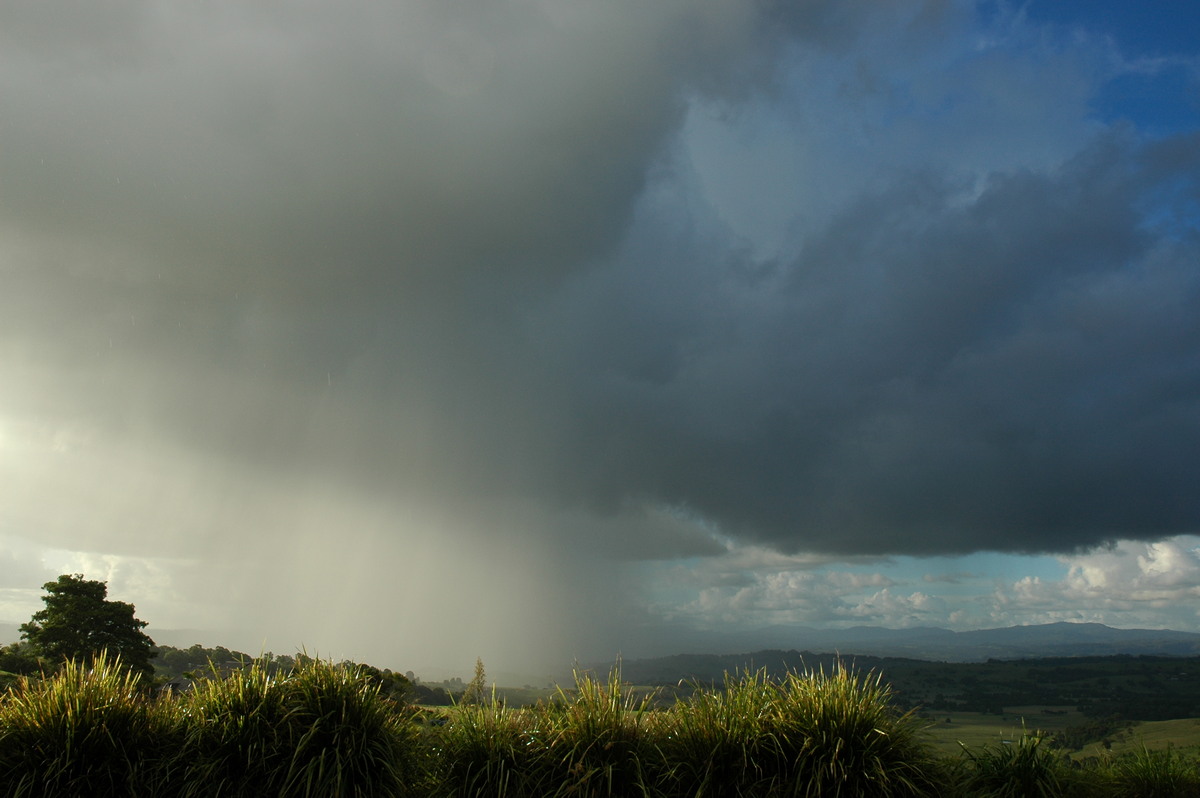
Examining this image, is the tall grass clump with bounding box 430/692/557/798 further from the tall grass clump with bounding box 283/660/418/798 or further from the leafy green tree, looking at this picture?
the leafy green tree

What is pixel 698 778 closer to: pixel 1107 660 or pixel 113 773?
pixel 113 773

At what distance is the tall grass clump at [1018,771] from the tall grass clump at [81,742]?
14.3 m

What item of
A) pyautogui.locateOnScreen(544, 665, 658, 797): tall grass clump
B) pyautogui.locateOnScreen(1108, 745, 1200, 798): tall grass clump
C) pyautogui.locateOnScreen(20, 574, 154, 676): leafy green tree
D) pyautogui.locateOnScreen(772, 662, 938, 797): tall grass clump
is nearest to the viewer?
pyautogui.locateOnScreen(772, 662, 938, 797): tall grass clump

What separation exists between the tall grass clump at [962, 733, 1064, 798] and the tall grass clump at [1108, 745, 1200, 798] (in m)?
1.86

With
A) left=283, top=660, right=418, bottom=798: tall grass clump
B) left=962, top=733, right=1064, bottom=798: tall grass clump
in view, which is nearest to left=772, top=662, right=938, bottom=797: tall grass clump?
left=962, top=733, right=1064, bottom=798: tall grass clump

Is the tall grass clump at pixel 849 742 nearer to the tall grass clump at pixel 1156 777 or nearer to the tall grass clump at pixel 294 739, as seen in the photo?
the tall grass clump at pixel 294 739

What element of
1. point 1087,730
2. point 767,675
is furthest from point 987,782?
point 1087,730

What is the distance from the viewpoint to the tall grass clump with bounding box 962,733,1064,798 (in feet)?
44.9

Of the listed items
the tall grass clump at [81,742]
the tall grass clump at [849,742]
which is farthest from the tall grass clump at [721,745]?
the tall grass clump at [81,742]

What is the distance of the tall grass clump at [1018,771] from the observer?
13672mm

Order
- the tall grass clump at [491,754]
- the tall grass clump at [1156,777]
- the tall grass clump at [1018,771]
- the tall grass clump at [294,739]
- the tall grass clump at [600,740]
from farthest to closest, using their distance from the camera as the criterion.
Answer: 1. the tall grass clump at [1156,777]
2. the tall grass clump at [1018,771]
3. the tall grass clump at [491,754]
4. the tall grass clump at [600,740]
5. the tall grass clump at [294,739]

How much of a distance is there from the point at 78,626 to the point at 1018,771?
42.5 m

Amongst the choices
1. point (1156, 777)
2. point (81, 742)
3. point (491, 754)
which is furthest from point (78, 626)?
point (1156, 777)

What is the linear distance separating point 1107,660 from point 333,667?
757ft
